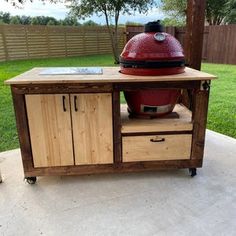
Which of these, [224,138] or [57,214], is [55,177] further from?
[224,138]

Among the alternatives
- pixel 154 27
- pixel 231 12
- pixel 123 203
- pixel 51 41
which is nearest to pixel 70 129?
pixel 123 203

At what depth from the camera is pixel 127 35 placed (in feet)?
31.5

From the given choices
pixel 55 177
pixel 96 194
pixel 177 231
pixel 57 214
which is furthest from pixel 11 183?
pixel 177 231

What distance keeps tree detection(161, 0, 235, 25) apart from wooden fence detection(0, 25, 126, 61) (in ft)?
13.6

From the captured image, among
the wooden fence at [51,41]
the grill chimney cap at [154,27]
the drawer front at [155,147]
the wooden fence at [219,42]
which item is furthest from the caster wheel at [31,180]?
the wooden fence at [51,41]

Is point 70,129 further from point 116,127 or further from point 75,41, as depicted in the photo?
point 75,41

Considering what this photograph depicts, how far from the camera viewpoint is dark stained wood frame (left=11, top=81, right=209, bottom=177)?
1717 millimetres

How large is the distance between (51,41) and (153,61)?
8.88 meters

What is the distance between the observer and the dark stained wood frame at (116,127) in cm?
172

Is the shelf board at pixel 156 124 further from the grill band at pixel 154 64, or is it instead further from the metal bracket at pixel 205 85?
the grill band at pixel 154 64

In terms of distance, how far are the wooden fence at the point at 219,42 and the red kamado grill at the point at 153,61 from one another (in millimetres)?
6114

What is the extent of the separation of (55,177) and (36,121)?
0.54 meters

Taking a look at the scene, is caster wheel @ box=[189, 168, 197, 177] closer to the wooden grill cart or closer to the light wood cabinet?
the wooden grill cart

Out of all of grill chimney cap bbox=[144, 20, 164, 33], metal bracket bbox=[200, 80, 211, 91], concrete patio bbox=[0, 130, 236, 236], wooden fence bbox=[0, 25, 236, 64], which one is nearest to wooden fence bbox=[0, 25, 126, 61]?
wooden fence bbox=[0, 25, 236, 64]
